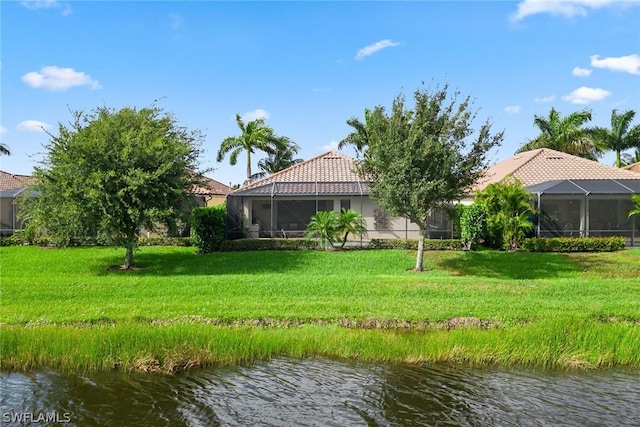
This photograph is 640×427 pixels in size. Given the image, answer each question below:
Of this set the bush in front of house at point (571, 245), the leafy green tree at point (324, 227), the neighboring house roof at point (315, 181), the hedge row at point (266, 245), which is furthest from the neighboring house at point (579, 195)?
the hedge row at point (266, 245)

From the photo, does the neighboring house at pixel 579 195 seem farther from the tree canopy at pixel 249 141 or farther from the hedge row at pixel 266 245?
the tree canopy at pixel 249 141

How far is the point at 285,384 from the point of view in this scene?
7543 mm

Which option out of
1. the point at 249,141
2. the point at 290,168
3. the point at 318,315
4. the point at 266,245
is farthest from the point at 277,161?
the point at 318,315

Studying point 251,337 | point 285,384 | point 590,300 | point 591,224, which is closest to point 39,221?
point 251,337

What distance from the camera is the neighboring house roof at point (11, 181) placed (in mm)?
30942

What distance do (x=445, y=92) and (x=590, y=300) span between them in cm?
834

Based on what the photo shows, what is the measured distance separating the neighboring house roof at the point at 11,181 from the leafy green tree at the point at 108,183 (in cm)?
1551

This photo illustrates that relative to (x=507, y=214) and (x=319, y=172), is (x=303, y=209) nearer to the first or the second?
(x=319, y=172)

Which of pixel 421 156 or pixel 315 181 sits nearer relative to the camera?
pixel 421 156

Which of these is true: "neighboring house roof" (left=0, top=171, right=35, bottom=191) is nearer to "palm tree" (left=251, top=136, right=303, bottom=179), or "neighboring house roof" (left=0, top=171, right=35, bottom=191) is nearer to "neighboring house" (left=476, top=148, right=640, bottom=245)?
"palm tree" (left=251, top=136, right=303, bottom=179)

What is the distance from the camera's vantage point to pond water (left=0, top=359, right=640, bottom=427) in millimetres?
6379

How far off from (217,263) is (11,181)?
69.1 feet

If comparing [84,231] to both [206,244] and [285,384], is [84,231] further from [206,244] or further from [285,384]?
[285,384]

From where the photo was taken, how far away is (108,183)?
17172mm
